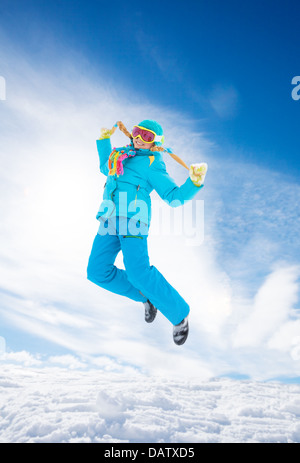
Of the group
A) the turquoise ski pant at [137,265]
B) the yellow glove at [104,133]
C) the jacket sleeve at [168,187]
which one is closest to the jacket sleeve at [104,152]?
the yellow glove at [104,133]

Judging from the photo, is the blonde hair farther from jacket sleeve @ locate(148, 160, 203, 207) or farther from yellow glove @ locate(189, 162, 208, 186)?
yellow glove @ locate(189, 162, 208, 186)

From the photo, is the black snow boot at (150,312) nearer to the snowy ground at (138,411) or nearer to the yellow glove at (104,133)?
the snowy ground at (138,411)

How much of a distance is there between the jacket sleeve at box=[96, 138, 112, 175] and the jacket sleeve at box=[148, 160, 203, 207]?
0.69m

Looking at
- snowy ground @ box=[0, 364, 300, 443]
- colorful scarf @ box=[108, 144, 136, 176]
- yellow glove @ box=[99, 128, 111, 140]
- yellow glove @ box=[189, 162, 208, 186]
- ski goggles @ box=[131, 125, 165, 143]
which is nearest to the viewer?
snowy ground @ box=[0, 364, 300, 443]

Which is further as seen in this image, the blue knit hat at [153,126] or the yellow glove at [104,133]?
the yellow glove at [104,133]

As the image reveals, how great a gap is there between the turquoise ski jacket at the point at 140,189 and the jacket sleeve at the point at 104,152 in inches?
14.5

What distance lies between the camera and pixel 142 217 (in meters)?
A: 3.26

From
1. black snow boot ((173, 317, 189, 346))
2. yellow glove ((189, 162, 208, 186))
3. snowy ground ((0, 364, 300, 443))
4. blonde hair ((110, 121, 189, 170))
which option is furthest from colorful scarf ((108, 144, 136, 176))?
snowy ground ((0, 364, 300, 443))

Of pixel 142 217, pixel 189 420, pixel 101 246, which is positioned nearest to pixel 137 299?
pixel 101 246

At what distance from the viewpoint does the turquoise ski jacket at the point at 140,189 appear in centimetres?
324

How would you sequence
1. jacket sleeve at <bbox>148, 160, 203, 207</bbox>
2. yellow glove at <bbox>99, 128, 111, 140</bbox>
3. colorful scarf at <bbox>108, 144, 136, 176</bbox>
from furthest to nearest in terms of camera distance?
yellow glove at <bbox>99, 128, 111, 140</bbox>
colorful scarf at <bbox>108, 144, 136, 176</bbox>
jacket sleeve at <bbox>148, 160, 203, 207</bbox>

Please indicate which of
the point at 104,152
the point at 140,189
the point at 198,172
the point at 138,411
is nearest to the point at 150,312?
the point at 138,411

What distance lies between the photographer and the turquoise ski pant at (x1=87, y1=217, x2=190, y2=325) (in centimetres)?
315
